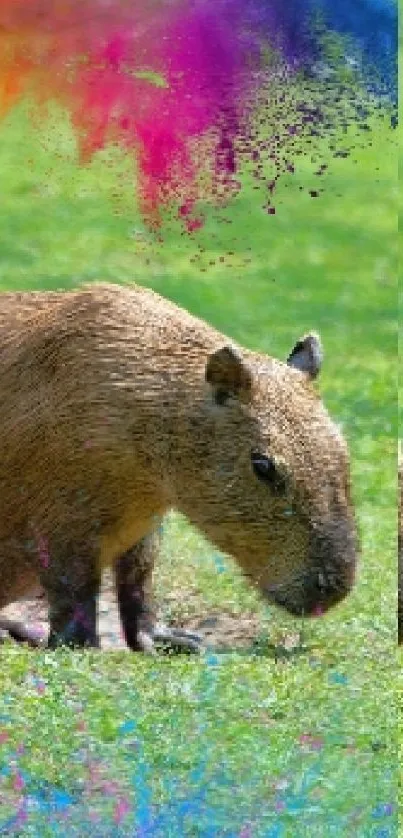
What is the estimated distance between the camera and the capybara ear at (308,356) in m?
6.07

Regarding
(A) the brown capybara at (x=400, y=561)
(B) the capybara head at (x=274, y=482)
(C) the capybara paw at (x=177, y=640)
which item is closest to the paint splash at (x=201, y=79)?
(B) the capybara head at (x=274, y=482)

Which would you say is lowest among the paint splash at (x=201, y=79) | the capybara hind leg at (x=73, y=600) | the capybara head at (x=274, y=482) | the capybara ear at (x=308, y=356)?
the capybara hind leg at (x=73, y=600)

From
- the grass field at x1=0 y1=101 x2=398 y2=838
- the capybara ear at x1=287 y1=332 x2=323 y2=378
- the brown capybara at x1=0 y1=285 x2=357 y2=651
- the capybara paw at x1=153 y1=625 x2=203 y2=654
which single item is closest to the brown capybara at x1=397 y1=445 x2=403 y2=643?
the grass field at x1=0 y1=101 x2=398 y2=838

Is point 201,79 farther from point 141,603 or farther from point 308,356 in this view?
point 141,603

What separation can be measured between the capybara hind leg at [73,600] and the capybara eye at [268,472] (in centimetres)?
62

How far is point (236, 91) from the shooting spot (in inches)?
255

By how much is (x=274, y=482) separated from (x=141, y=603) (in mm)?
882

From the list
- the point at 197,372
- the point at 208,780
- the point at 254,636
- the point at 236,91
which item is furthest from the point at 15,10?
the point at 208,780

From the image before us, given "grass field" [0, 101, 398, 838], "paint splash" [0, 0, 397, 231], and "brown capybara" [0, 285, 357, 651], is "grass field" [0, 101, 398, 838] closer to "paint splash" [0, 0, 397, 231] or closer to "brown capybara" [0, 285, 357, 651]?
"paint splash" [0, 0, 397, 231]

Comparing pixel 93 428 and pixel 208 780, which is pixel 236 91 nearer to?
pixel 93 428

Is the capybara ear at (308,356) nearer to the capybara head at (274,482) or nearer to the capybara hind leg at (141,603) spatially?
the capybara head at (274,482)

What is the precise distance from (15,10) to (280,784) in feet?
8.47

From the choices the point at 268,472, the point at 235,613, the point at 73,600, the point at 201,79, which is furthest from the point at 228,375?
the point at 201,79

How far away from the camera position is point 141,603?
6562 millimetres
